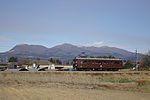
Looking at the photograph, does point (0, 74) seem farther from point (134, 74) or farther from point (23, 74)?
point (134, 74)

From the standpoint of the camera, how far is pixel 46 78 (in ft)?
102

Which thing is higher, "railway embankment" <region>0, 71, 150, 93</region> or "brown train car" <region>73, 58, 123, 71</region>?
"brown train car" <region>73, 58, 123, 71</region>

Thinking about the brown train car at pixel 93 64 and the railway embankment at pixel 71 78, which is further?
the brown train car at pixel 93 64

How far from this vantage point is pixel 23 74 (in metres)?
32.0

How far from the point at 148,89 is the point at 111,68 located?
2485cm

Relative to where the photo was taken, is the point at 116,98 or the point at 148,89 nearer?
the point at 116,98

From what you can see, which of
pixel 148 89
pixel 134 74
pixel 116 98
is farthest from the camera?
pixel 134 74

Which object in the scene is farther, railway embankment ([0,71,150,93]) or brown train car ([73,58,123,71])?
brown train car ([73,58,123,71])

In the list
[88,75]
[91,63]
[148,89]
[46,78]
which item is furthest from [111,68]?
[148,89]

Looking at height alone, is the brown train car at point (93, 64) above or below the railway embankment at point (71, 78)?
above

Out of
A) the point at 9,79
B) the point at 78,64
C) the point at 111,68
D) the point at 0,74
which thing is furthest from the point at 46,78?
the point at 111,68

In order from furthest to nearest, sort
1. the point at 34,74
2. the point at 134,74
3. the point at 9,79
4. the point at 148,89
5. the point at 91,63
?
1. the point at 91,63
2. the point at 134,74
3. the point at 34,74
4. the point at 9,79
5. the point at 148,89

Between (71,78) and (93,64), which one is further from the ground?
(93,64)

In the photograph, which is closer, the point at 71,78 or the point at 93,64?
the point at 71,78
